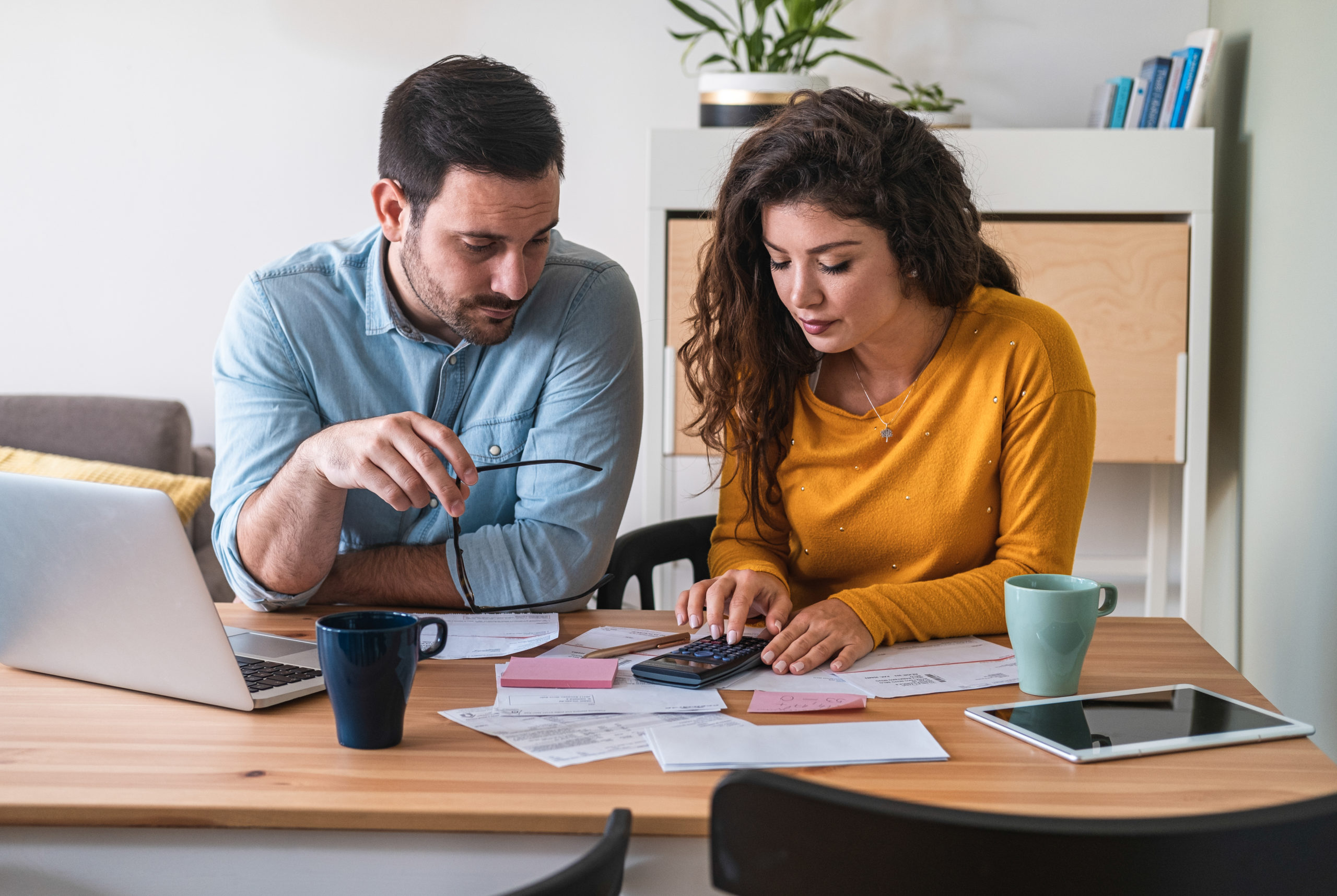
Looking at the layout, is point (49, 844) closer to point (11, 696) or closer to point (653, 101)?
point (11, 696)

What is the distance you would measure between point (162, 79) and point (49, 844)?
100 inches

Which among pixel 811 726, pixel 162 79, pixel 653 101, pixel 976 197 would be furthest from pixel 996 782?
pixel 162 79

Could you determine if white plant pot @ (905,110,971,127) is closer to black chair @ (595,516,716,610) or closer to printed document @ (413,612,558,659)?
black chair @ (595,516,716,610)

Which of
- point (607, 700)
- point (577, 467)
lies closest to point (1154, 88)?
point (577, 467)

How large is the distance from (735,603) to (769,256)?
0.54 meters

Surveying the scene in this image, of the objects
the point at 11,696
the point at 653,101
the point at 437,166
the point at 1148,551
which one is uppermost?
the point at 653,101

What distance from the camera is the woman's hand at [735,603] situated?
3.65 ft

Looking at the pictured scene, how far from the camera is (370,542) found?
150cm

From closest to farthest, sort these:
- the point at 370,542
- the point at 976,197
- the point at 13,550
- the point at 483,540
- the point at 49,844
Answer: the point at 49,844 < the point at 13,550 < the point at 483,540 < the point at 370,542 < the point at 976,197

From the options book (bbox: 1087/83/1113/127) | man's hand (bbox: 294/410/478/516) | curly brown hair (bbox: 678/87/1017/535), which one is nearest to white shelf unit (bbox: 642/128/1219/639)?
book (bbox: 1087/83/1113/127)

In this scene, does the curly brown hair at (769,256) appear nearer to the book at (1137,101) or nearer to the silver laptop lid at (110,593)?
the silver laptop lid at (110,593)

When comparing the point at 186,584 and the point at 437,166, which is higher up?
the point at 437,166

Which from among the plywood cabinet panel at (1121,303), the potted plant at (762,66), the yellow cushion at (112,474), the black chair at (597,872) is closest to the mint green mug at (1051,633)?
the black chair at (597,872)

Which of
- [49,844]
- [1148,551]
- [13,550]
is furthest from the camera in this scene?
[1148,551]
